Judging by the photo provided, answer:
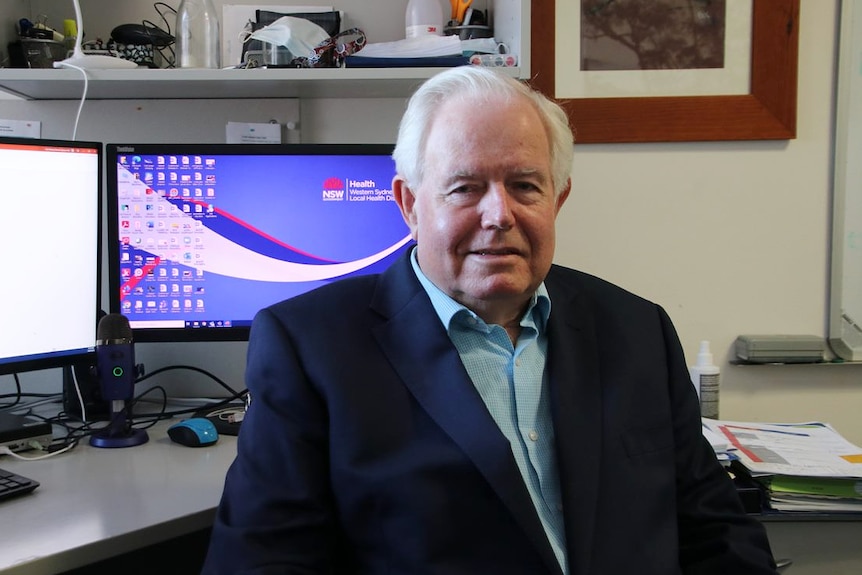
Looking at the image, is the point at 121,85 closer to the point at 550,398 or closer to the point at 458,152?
the point at 458,152

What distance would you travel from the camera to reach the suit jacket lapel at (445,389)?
96 centimetres

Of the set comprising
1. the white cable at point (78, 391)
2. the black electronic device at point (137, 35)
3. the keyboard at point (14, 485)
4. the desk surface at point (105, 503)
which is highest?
the black electronic device at point (137, 35)

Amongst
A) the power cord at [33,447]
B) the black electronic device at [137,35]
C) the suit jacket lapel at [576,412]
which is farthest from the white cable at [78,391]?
the suit jacket lapel at [576,412]

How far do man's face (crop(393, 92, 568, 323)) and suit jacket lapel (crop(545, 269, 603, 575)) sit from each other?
95 mm

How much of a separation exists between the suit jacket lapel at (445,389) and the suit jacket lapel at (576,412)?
0.05 metres

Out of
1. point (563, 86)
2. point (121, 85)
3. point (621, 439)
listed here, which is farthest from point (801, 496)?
point (121, 85)

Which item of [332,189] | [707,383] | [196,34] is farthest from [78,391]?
[707,383]

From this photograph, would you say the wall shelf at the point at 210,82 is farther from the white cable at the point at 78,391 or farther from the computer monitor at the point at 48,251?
the white cable at the point at 78,391

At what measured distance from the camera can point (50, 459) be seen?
4.16ft

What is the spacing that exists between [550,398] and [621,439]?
107 millimetres

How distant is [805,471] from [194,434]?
1.00 metres

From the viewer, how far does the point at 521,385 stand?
1.07 m

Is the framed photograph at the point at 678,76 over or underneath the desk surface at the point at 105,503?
over

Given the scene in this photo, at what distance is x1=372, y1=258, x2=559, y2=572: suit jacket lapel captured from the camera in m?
0.96
